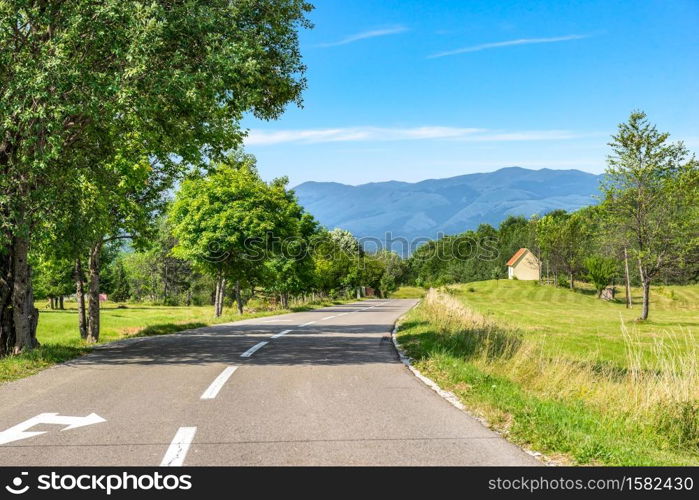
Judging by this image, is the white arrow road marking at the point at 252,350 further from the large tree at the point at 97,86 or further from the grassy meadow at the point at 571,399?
the large tree at the point at 97,86

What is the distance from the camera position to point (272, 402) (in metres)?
7.95

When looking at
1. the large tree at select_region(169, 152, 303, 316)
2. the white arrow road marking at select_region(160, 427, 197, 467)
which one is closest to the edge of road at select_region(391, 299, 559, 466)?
the white arrow road marking at select_region(160, 427, 197, 467)

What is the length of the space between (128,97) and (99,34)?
1171 mm

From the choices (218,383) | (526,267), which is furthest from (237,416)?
(526,267)

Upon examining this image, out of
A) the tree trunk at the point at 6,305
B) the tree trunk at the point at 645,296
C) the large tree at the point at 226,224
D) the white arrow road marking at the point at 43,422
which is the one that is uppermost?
the large tree at the point at 226,224

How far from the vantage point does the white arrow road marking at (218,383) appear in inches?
330

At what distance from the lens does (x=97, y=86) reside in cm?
1065

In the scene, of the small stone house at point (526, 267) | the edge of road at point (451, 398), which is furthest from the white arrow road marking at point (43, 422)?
the small stone house at point (526, 267)

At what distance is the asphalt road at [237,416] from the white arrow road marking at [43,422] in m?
0.02

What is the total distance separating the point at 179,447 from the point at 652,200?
35.0 meters

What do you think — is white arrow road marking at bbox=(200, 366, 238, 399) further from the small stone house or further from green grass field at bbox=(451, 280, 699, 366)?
the small stone house

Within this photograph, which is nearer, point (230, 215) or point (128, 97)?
point (128, 97)
